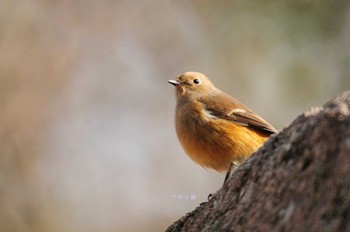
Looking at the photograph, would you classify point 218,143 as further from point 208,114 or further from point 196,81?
point 196,81

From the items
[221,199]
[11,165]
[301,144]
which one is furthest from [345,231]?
[11,165]

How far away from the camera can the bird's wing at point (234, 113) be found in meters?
6.30

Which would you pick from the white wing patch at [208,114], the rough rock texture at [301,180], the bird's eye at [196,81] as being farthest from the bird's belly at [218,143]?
the rough rock texture at [301,180]

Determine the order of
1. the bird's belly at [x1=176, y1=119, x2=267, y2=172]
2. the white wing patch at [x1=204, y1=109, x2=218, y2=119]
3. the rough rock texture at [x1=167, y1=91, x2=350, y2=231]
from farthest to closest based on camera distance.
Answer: the white wing patch at [x1=204, y1=109, x2=218, y2=119] → the bird's belly at [x1=176, y1=119, x2=267, y2=172] → the rough rock texture at [x1=167, y1=91, x2=350, y2=231]

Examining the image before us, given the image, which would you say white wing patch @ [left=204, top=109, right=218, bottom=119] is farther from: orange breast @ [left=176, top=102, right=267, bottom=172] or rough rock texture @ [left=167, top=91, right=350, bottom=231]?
rough rock texture @ [left=167, top=91, right=350, bottom=231]

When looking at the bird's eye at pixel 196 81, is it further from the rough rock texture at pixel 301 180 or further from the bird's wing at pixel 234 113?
the rough rock texture at pixel 301 180

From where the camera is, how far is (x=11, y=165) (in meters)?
9.64

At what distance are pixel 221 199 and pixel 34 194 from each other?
6.61 m

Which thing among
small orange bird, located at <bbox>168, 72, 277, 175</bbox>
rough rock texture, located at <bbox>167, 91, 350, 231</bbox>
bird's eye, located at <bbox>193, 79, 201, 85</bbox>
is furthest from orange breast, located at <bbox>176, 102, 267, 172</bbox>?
rough rock texture, located at <bbox>167, 91, 350, 231</bbox>

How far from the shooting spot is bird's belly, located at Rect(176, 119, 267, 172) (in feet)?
20.5

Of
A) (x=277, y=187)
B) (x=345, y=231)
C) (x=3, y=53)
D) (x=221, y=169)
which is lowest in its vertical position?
(x=345, y=231)

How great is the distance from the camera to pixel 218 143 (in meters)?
6.29

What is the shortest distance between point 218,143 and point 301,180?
343 cm

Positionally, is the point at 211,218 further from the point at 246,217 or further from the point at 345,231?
the point at 345,231
